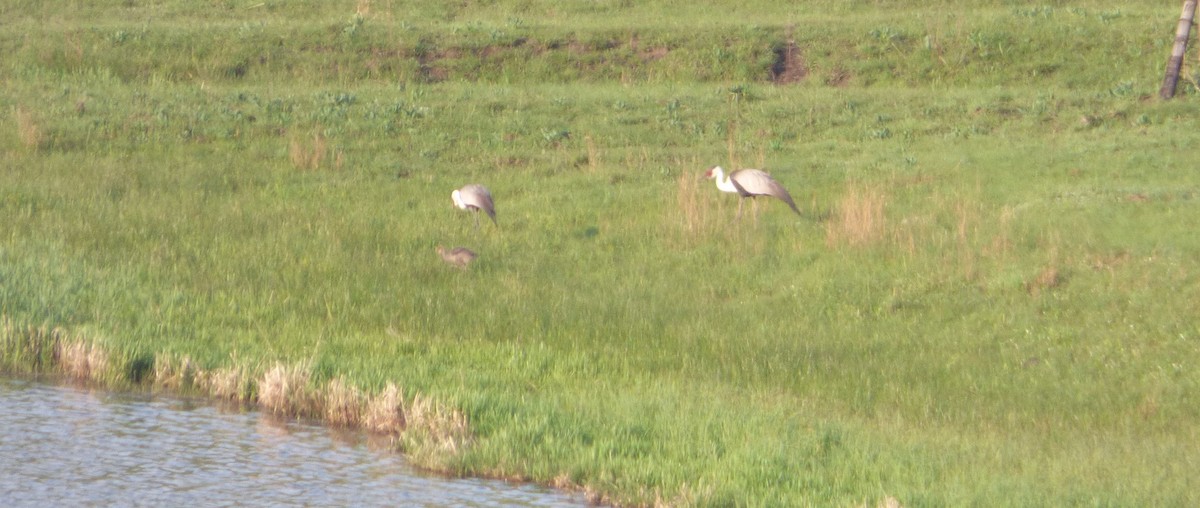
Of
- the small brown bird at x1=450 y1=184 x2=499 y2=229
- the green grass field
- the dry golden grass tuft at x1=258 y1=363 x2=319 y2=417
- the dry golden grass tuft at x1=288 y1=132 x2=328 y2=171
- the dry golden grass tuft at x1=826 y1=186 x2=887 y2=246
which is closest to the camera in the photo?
the green grass field

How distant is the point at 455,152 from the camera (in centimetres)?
2170

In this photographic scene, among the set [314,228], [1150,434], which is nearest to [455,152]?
[314,228]

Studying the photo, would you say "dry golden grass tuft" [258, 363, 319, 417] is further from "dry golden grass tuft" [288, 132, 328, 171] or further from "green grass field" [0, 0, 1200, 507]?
"dry golden grass tuft" [288, 132, 328, 171]

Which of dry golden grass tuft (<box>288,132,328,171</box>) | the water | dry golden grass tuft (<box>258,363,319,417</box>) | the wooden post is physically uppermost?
the wooden post

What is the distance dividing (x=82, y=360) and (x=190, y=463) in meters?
2.33

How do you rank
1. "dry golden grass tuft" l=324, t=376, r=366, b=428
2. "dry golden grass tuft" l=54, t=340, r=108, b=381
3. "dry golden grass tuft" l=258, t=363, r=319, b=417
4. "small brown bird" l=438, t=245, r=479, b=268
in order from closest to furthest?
1. "dry golden grass tuft" l=324, t=376, r=366, b=428
2. "dry golden grass tuft" l=258, t=363, r=319, b=417
3. "dry golden grass tuft" l=54, t=340, r=108, b=381
4. "small brown bird" l=438, t=245, r=479, b=268

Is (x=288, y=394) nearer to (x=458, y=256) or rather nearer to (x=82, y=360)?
(x=82, y=360)

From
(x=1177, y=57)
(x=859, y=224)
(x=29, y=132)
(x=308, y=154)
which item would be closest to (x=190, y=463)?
(x=859, y=224)

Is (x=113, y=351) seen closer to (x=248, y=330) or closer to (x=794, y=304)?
(x=248, y=330)

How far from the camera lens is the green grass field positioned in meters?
9.05

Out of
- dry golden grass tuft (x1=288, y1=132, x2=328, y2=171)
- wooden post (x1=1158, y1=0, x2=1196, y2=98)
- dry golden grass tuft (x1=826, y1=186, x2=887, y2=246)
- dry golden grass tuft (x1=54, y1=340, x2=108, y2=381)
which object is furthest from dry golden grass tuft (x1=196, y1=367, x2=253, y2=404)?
wooden post (x1=1158, y1=0, x2=1196, y2=98)

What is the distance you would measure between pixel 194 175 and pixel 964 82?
1523 centimetres

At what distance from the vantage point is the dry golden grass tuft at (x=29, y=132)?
20250 millimetres

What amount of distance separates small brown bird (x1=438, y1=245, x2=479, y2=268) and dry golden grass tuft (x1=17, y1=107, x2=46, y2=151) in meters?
8.51
